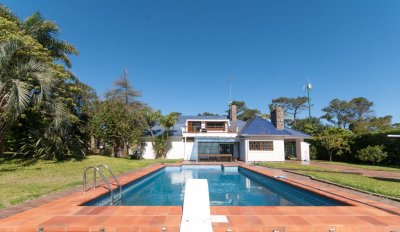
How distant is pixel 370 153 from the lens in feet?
67.0

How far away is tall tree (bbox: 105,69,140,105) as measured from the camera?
29.8 meters

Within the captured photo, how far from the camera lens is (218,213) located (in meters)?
5.17

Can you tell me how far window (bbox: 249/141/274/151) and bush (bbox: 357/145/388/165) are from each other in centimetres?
806

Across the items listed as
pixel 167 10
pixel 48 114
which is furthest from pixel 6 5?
pixel 167 10

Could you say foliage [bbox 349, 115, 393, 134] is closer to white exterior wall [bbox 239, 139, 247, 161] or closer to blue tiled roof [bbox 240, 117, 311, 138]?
blue tiled roof [bbox 240, 117, 311, 138]

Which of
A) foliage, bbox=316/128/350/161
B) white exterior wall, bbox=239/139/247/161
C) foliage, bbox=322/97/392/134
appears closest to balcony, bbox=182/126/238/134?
white exterior wall, bbox=239/139/247/161

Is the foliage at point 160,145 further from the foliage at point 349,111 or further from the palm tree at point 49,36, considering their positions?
the foliage at point 349,111

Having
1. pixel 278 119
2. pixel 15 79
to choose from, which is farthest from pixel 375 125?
pixel 15 79

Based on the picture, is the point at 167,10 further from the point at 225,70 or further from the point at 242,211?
the point at 242,211

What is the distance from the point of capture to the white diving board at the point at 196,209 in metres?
3.77

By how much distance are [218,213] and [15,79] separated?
1293cm

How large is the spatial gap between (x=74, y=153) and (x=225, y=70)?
22724 mm

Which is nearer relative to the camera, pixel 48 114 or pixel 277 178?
pixel 277 178

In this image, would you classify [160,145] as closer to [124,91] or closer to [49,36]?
[124,91]
